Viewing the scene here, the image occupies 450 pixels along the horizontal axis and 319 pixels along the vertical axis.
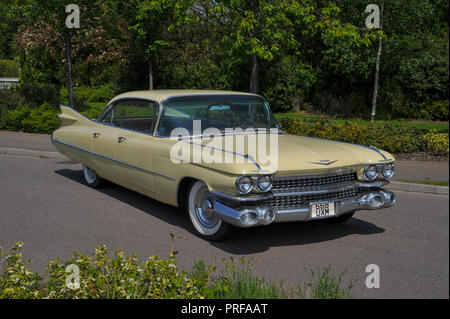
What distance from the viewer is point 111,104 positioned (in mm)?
8156

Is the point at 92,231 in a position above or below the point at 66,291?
below

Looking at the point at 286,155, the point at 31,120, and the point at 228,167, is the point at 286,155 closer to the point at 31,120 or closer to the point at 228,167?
the point at 228,167

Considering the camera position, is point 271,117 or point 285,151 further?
point 271,117

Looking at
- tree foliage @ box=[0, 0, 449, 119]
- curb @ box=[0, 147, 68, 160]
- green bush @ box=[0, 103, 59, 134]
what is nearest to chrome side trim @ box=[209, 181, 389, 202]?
curb @ box=[0, 147, 68, 160]

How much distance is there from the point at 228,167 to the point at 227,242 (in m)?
1.05

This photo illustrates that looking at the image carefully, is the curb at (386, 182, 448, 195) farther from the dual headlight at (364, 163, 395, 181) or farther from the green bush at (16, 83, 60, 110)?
the green bush at (16, 83, 60, 110)

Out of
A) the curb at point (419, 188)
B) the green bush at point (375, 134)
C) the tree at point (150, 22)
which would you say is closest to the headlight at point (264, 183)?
the curb at point (419, 188)

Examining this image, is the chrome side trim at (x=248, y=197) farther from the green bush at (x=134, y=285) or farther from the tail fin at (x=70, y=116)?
the tail fin at (x=70, y=116)

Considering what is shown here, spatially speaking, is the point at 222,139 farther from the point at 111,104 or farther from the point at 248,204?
the point at 111,104

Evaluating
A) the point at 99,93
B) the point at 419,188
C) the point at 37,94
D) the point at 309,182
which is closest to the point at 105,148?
the point at 309,182

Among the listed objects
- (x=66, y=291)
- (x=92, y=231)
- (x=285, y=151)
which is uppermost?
(x=285, y=151)

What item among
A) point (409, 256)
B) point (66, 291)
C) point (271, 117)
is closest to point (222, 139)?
point (271, 117)

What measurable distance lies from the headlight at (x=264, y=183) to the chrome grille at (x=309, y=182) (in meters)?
0.16

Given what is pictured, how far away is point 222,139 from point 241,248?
1.31m
